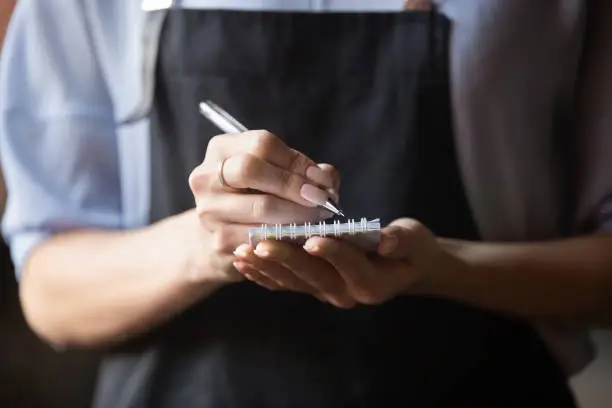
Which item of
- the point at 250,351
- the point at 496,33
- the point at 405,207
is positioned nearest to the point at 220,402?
the point at 250,351

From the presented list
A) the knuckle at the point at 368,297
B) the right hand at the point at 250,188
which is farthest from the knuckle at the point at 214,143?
the knuckle at the point at 368,297

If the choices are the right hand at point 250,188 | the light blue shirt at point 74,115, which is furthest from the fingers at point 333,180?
the light blue shirt at point 74,115

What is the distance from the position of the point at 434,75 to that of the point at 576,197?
108 mm

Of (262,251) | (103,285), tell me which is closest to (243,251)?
(262,251)

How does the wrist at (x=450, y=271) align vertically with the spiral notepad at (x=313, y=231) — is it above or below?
below

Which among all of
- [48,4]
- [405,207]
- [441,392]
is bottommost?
[441,392]

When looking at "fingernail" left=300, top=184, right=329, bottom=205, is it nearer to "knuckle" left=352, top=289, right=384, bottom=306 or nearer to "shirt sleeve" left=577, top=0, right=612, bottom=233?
"knuckle" left=352, top=289, right=384, bottom=306

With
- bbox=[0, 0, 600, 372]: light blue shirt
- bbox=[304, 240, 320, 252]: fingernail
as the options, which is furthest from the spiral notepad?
bbox=[0, 0, 600, 372]: light blue shirt

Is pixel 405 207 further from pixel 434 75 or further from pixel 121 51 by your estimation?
pixel 121 51

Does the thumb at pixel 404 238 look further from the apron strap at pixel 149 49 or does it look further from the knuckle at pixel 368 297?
the apron strap at pixel 149 49

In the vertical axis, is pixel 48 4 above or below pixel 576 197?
above

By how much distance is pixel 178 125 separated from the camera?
15.2 inches

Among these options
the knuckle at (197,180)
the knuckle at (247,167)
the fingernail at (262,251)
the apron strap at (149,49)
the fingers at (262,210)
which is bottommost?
the fingernail at (262,251)

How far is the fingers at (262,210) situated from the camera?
0.32 meters
